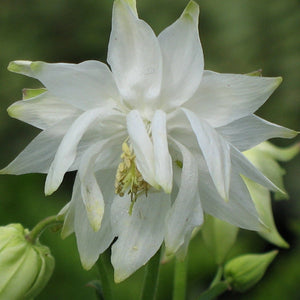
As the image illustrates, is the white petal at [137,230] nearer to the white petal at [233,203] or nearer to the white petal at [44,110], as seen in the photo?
the white petal at [233,203]

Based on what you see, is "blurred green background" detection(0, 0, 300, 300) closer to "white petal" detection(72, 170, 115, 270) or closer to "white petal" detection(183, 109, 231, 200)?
"white petal" detection(72, 170, 115, 270)

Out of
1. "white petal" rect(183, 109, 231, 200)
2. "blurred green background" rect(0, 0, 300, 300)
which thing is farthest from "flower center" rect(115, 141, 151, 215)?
"blurred green background" rect(0, 0, 300, 300)

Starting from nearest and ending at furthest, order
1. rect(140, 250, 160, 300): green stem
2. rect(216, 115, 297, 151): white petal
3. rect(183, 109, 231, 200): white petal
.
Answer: rect(183, 109, 231, 200): white petal < rect(216, 115, 297, 151): white petal < rect(140, 250, 160, 300): green stem

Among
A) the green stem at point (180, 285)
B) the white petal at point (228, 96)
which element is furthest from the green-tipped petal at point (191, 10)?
the green stem at point (180, 285)

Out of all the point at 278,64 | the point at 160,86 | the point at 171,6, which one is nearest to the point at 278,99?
the point at 278,64

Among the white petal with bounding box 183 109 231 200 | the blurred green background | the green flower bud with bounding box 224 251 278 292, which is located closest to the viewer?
the white petal with bounding box 183 109 231 200

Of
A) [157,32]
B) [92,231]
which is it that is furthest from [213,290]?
[157,32]

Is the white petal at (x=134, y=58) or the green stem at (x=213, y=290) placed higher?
the white petal at (x=134, y=58)
